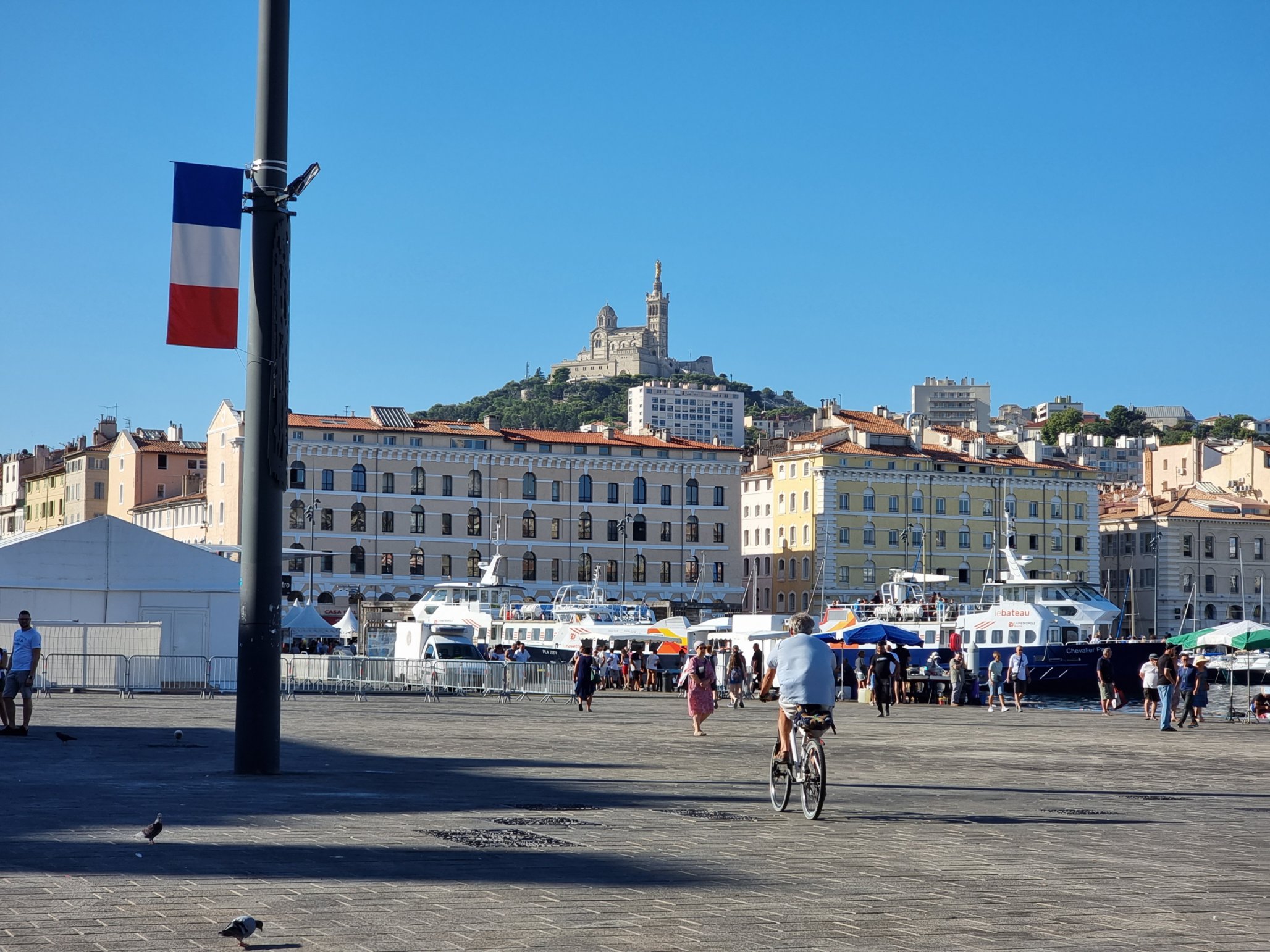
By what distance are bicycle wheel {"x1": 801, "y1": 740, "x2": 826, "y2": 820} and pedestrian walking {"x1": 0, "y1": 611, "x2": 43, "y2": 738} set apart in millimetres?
11614

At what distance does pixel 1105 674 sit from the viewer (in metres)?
38.7

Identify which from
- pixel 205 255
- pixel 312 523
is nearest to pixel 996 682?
pixel 205 255

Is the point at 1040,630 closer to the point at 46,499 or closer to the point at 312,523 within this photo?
the point at 312,523

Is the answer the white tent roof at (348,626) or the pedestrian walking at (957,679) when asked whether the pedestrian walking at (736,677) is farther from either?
the white tent roof at (348,626)

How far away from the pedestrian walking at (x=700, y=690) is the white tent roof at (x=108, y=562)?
54.5 ft

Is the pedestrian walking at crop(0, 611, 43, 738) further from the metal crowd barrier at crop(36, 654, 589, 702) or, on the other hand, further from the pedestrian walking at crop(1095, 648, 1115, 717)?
the pedestrian walking at crop(1095, 648, 1115, 717)

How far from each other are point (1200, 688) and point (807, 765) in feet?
80.7

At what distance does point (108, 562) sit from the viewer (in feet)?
126

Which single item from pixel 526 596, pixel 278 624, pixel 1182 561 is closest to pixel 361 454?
pixel 526 596

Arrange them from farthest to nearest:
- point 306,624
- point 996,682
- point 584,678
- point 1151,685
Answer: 1. point 306,624
2. point 996,682
3. point 1151,685
4. point 584,678

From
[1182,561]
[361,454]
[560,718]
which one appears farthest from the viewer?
[1182,561]

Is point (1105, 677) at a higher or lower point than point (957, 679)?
higher

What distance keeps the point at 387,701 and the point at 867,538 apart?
73308mm

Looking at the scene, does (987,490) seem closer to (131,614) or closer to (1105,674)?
(1105,674)
